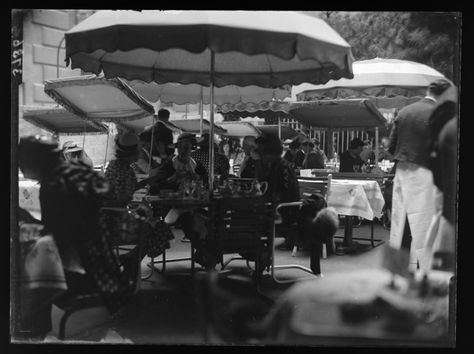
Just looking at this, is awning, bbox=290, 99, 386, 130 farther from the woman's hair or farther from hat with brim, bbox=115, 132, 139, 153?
hat with brim, bbox=115, 132, 139, 153

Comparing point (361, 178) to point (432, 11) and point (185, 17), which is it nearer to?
point (432, 11)

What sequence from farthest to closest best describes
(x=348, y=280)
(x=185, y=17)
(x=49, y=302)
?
(x=348, y=280), (x=49, y=302), (x=185, y=17)

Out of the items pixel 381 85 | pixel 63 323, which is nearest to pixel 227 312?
pixel 63 323

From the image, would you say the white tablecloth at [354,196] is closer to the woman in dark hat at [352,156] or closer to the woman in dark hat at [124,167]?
the woman in dark hat at [352,156]

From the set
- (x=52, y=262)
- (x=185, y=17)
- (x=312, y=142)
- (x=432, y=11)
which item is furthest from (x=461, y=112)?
(x=52, y=262)

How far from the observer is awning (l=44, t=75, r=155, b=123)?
4631 mm

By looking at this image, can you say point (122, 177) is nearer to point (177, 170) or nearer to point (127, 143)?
point (127, 143)

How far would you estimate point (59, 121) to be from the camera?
14.6 ft

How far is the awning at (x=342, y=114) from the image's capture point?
5.50 meters

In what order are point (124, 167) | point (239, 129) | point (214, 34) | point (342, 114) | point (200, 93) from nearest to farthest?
1. point (214, 34)
2. point (124, 167)
3. point (342, 114)
4. point (200, 93)
5. point (239, 129)

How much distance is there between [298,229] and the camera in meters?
4.80

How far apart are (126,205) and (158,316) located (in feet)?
3.13

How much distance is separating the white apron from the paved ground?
305 mm

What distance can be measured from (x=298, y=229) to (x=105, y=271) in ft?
5.80
